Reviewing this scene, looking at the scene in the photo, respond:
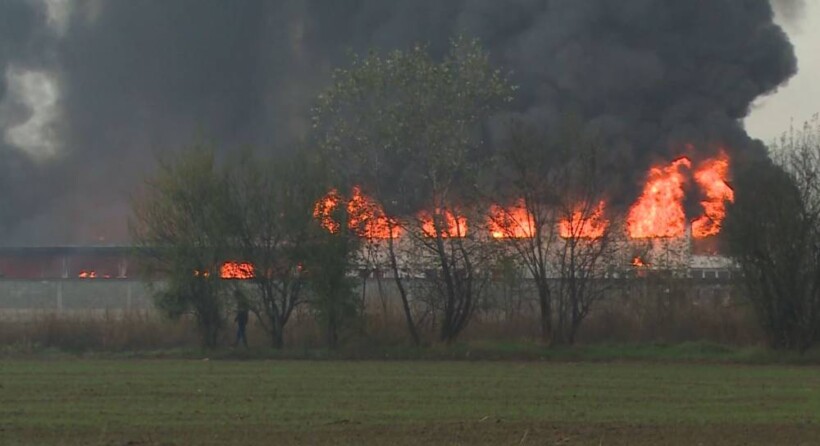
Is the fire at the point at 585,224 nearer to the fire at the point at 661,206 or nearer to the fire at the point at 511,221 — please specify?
the fire at the point at 511,221

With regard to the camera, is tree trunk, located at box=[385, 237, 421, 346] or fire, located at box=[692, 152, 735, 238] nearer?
fire, located at box=[692, 152, 735, 238]

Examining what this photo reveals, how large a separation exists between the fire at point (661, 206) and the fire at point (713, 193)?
0.84 m

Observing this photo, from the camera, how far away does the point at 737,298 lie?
128 ft

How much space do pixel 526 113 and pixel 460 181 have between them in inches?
442

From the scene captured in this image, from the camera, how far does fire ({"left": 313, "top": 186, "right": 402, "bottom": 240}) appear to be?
40031mm

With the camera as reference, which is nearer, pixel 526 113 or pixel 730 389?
pixel 730 389

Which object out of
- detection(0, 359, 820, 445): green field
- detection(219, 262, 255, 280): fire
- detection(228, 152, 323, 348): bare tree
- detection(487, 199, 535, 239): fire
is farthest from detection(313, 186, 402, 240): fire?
detection(0, 359, 820, 445): green field

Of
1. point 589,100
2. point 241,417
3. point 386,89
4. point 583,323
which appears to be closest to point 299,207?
point 386,89

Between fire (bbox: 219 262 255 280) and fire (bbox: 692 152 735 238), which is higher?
fire (bbox: 692 152 735 238)

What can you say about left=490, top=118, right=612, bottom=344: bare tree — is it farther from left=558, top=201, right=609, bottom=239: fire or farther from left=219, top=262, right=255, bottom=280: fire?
left=219, top=262, right=255, bottom=280: fire

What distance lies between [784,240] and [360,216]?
14.7 meters

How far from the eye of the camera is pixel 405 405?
66.7 feet

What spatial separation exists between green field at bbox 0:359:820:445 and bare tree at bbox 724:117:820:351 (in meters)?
6.64

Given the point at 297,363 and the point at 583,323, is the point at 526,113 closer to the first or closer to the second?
the point at 583,323
